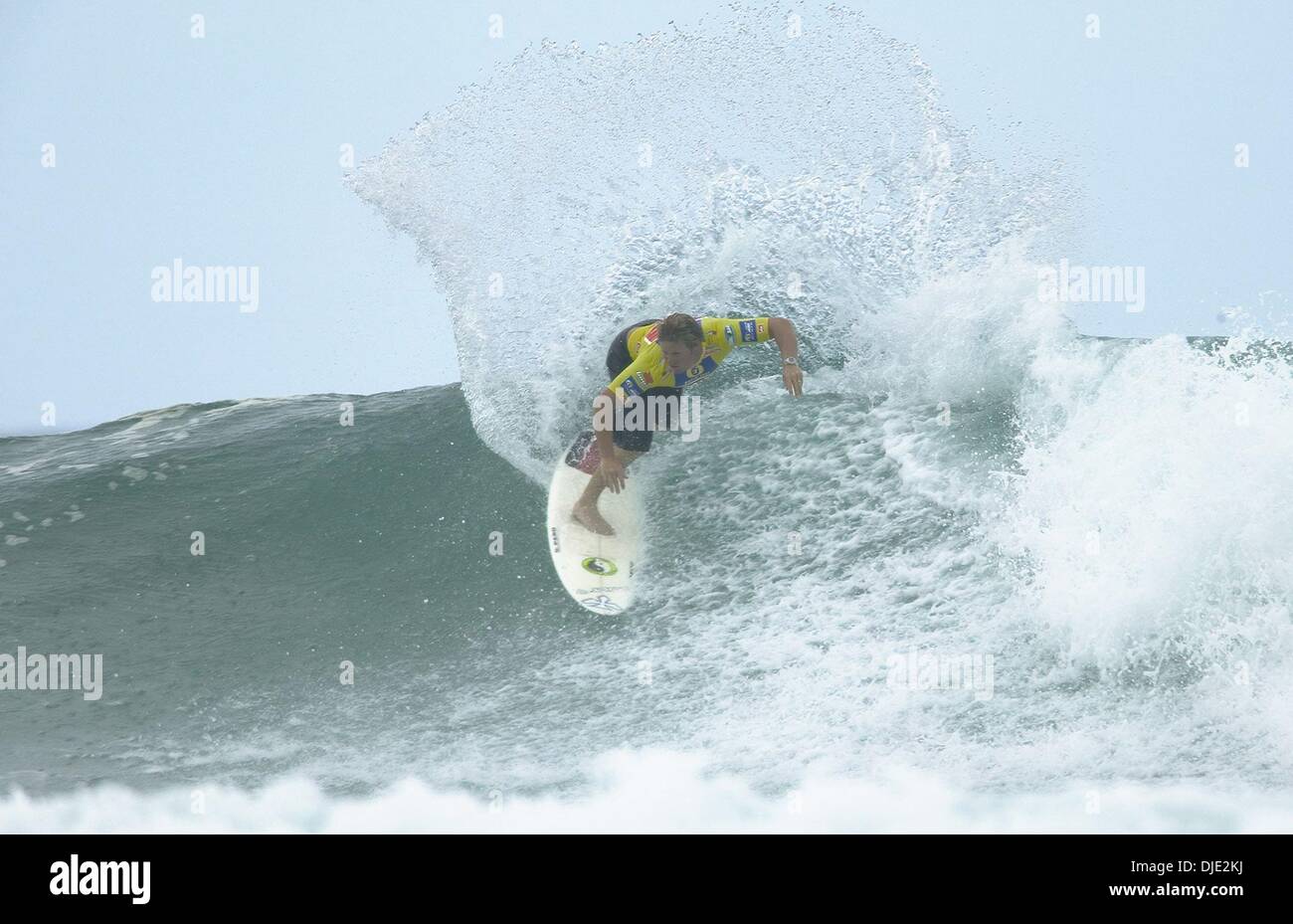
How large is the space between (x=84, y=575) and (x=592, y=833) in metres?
4.24

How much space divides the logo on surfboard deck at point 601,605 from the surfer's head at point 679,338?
1.20 metres

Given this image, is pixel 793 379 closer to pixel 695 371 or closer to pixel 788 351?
pixel 788 351

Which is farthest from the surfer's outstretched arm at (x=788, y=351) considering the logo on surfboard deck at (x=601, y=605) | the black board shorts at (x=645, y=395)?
the logo on surfboard deck at (x=601, y=605)

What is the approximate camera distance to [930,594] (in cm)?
518

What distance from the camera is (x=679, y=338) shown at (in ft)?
18.2

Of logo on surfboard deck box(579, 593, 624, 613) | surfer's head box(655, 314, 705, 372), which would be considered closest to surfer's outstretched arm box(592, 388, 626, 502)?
surfer's head box(655, 314, 705, 372)

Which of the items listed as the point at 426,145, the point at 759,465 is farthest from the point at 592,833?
the point at 426,145

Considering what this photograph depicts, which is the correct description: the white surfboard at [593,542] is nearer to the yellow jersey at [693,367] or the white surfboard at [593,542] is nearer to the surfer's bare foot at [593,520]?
the surfer's bare foot at [593,520]

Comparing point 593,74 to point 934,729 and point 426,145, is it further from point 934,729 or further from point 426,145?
point 934,729

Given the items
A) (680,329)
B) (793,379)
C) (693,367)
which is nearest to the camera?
(793,379)

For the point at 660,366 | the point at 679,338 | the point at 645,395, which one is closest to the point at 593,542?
the point at 645,395

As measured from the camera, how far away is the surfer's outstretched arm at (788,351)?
17.7 feet

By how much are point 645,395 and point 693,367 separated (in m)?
0.29

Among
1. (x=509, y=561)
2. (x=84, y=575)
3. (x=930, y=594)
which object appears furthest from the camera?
(x=84, y=575)
